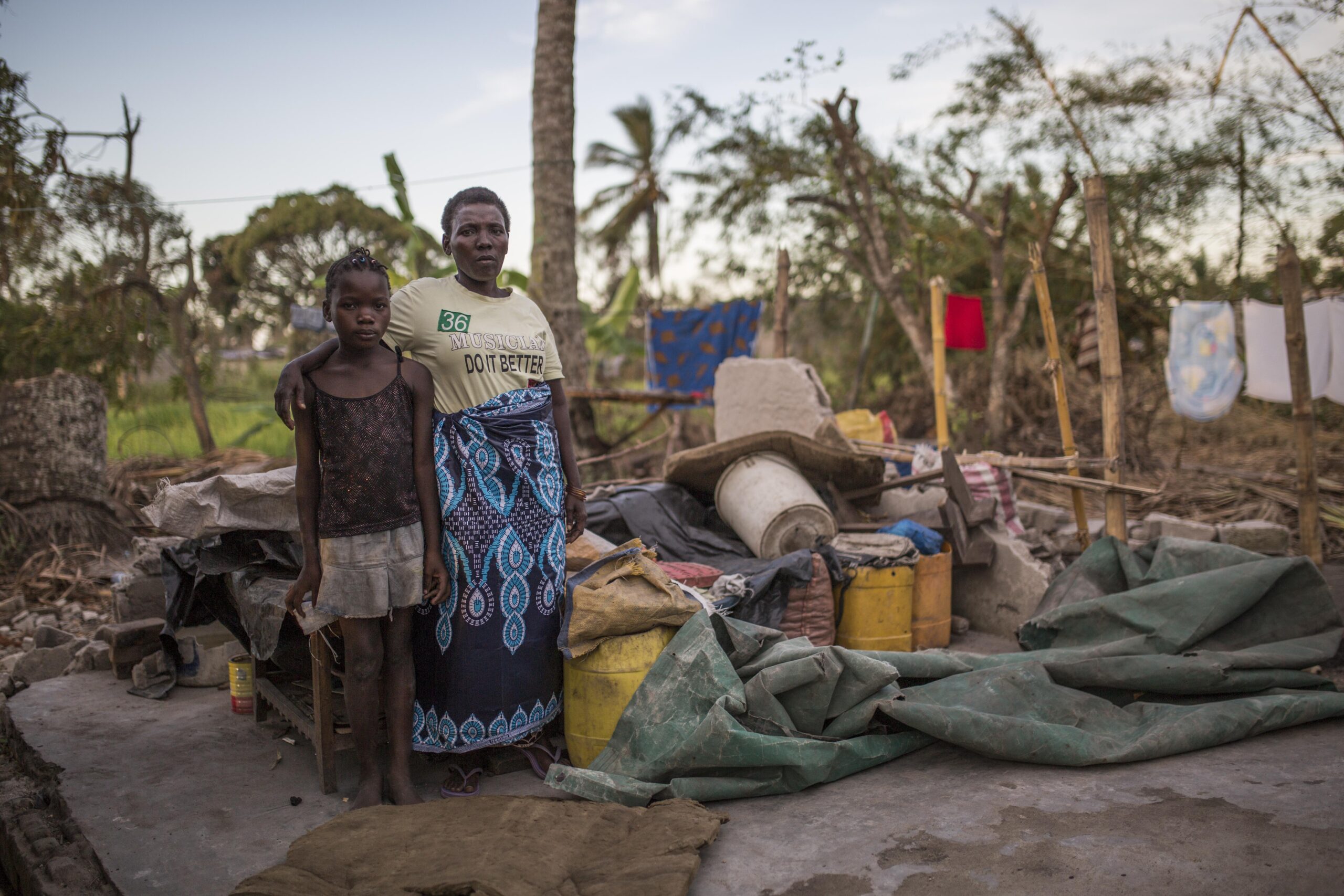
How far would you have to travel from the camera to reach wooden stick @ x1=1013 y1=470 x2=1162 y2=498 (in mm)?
5336

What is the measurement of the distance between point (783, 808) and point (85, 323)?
11063 millimetres

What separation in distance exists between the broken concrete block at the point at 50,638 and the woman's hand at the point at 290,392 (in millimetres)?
3374

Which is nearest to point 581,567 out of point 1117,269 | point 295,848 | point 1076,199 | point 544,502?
point 544,502

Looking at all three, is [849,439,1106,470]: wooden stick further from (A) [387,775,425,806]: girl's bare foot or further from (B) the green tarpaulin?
(A) [387,775,425,806]: girl's bare foot

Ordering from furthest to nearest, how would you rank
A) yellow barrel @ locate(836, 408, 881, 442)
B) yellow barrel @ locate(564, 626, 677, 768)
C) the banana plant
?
the banana plant, yellow barrel @ locate(836, 408, 881, 442), yellow barrel @ locate(564, 626, 677, 768)

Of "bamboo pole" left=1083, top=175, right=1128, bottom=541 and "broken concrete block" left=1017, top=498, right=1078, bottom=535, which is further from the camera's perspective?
"broken concrete block" left=1017, top=498, right=1078, bottom=535

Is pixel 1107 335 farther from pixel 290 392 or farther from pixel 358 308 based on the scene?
pixel 290 392

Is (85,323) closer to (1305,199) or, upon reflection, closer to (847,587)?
(847,587)

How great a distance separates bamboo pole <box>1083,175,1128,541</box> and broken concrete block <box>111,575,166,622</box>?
5460 millimetres

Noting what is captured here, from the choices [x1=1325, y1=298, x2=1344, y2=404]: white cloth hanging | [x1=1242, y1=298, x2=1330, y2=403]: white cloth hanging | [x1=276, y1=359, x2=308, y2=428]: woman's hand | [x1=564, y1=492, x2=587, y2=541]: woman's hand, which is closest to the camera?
[x1=276, y1=359, x2=308, y2=428]: woman's hand

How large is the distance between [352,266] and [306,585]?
1023 millimetres

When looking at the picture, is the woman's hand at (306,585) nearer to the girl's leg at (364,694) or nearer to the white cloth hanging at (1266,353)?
the girl's leg at (364,694)

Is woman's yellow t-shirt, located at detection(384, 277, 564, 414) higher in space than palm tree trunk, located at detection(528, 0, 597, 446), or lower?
lower

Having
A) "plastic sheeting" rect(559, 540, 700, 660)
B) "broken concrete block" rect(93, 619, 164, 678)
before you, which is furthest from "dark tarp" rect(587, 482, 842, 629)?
"broken concrete block" rect(93, 619, 164, 678)
